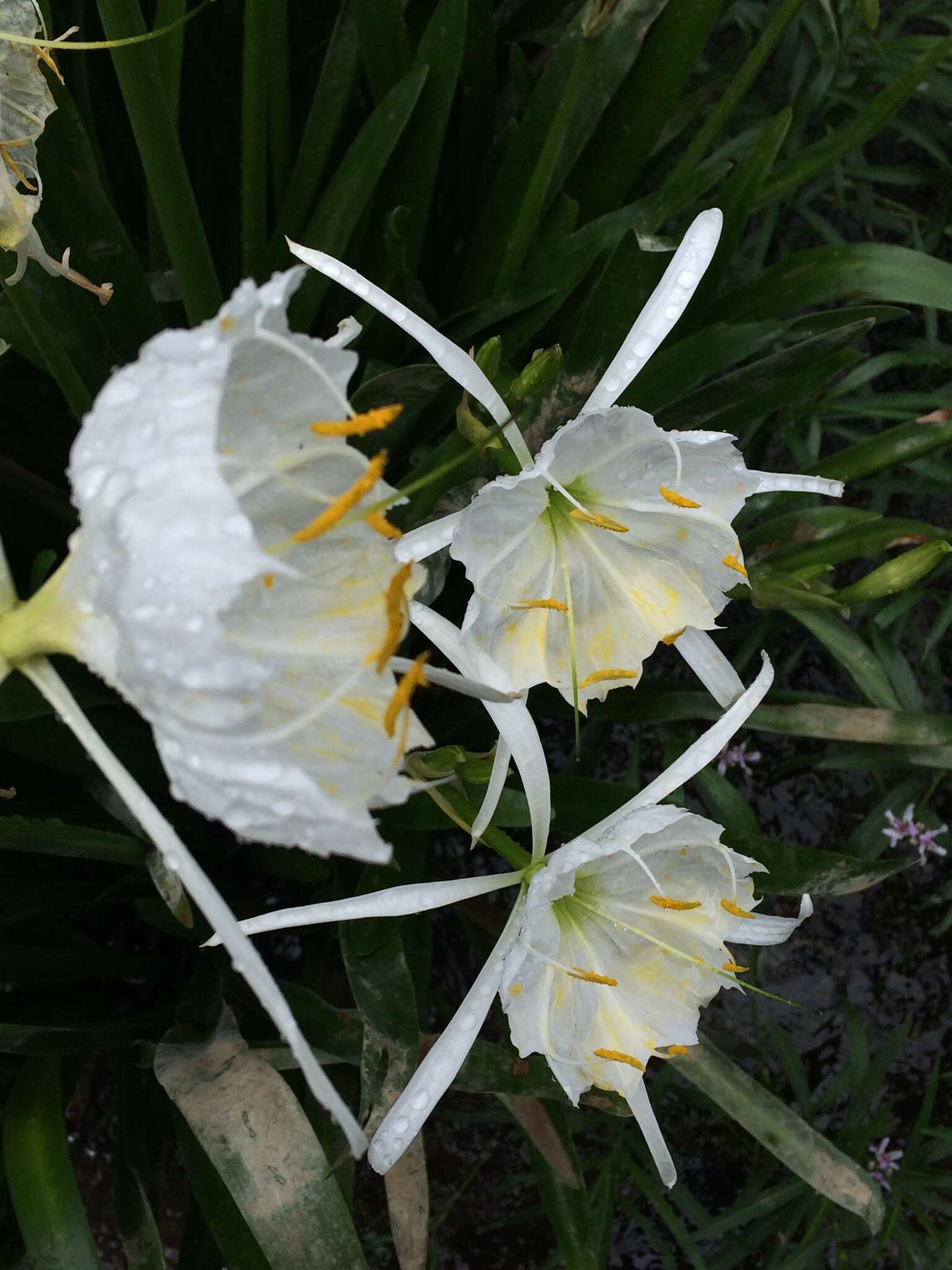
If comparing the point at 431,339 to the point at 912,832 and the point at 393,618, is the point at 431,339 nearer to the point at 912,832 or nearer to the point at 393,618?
the point at 393,618

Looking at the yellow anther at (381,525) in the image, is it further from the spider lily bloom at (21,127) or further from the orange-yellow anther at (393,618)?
the spider lily bloom at (21,127)

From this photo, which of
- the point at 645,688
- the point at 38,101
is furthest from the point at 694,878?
the point at 38,101

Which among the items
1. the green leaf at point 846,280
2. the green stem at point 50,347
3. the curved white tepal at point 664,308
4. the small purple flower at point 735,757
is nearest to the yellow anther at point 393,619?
the curved white tepal at point 664,308

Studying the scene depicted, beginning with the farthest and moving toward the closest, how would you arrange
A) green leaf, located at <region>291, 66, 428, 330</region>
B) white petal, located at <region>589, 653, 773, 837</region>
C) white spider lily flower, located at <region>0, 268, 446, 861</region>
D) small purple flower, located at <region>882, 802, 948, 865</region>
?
1. small purple flower, located at <region>882, 802, 948, 865</region>
2. green leaf, located at <region>291, 66, 428, 330</region>
3. white petal, located at <region>589, 653, 773, 837</region>
4. white spider lily flower, located at <region>0, 268, 446, 861</region>

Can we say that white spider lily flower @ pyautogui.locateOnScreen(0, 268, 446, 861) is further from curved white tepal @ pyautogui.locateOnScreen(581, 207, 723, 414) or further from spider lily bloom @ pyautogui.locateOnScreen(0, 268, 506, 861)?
curved white tepal @ pyautogui.locateOnScreen(581, 207, 723, 414)

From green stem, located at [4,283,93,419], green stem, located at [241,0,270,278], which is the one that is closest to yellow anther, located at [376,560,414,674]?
green stem, located at [4,283,93,419]
